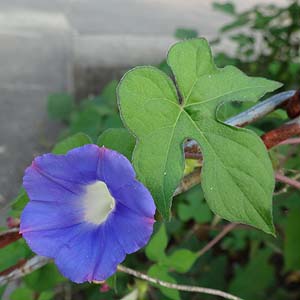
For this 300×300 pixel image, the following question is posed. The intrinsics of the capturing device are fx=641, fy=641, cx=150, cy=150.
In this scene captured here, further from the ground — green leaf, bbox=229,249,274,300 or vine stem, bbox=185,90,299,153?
vine stem, bbox=185,90,299,153

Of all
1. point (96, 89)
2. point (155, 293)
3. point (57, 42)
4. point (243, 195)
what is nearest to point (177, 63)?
point (243, 195)

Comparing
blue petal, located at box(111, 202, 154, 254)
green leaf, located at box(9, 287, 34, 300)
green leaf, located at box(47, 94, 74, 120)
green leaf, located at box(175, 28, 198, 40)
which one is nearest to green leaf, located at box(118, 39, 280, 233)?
blue petal, located at box(111, 202, 154, 254)

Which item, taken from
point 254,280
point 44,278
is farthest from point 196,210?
point 44,278

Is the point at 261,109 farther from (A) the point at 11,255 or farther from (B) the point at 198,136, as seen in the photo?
(A) the point at 11,255

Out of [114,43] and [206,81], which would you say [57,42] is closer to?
[114,43]

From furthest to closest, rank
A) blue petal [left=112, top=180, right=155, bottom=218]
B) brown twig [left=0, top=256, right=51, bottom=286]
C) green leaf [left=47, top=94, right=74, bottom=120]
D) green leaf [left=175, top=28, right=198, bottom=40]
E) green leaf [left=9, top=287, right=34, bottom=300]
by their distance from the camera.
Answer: green leaf [left=47, top=94, right=74, bottom=120] < green leaf [left=175, top=28, right=198, bottom=40] < green leaf [left=9, top=287, right=34, bottom=300] < brown twig [left=0, top=256, right=51, bottom=286] < blue petal [left=112, top=180, right=155, bottom=218]

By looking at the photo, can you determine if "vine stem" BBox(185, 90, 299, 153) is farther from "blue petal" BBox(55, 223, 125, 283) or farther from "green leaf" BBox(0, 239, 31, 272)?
"green leaf" BBox(0, 239, 31, 272)
